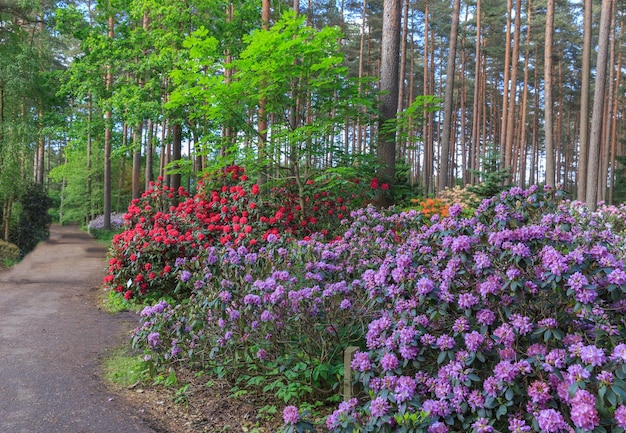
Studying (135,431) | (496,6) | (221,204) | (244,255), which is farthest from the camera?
(496,6)

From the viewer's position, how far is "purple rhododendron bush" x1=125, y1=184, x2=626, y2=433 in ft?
6.06

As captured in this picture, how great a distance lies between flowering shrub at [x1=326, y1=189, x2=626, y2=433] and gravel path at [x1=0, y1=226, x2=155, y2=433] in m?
→ 1.69

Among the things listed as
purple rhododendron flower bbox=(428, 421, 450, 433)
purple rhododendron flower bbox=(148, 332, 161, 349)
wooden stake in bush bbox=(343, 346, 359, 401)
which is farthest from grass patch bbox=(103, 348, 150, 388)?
purple rhododendron flower bbox=(428, 421, 450, 433)

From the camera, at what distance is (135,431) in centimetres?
278

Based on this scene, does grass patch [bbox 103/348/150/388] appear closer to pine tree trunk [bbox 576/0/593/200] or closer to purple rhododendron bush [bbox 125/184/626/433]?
purple rhododendron bush [bbox 125/184/626/433]

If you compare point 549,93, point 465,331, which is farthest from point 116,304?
point 549,93

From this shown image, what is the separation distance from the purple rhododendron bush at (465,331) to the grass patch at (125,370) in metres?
0.71

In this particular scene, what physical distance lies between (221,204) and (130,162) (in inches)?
725

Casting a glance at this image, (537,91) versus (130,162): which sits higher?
(537,91)

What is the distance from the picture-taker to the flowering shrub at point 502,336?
5.90ft

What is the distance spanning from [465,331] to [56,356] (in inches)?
152

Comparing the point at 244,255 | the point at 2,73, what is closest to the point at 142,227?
the point at 244,255

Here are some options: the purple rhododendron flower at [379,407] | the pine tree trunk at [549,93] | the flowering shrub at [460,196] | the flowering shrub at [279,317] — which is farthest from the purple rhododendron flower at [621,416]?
the pine tree trunk at [549,93]

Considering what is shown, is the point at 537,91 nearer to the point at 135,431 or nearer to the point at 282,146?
the point at 282,146
